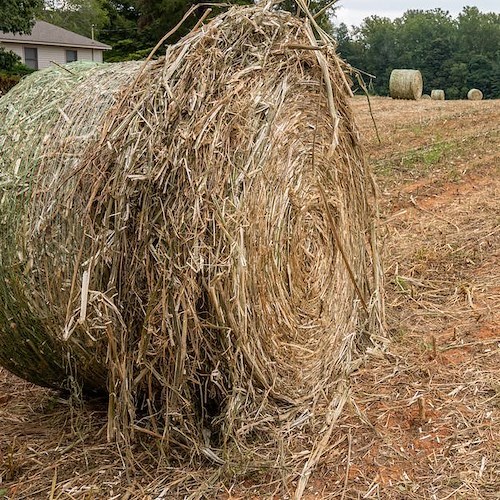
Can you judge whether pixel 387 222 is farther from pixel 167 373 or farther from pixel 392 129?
pixel 392 129

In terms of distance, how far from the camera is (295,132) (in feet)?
12.5

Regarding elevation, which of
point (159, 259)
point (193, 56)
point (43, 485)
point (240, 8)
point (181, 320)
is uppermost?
point (240, 8)

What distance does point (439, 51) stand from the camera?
53.1 meters

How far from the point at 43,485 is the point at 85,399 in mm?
720

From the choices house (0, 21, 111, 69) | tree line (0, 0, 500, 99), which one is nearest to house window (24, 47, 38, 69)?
house (0, 21, 111, 69)

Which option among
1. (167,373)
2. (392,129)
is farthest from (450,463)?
Answer: (392,129)

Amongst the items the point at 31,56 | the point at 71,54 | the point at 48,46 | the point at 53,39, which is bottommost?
the point at 31,56

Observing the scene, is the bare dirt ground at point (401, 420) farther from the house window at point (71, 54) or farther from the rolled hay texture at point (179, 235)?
the house window at point (71, 54)

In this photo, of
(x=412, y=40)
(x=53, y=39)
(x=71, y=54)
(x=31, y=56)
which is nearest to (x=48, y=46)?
(x=53, y=39)

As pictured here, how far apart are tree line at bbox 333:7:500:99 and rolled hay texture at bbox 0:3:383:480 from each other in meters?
45.3

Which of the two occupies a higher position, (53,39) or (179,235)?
(53,39)

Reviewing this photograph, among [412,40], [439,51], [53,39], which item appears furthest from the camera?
[412,40]

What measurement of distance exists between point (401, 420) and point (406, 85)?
2201 centimetres

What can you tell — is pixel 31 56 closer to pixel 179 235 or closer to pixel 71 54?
pixel 71 54
